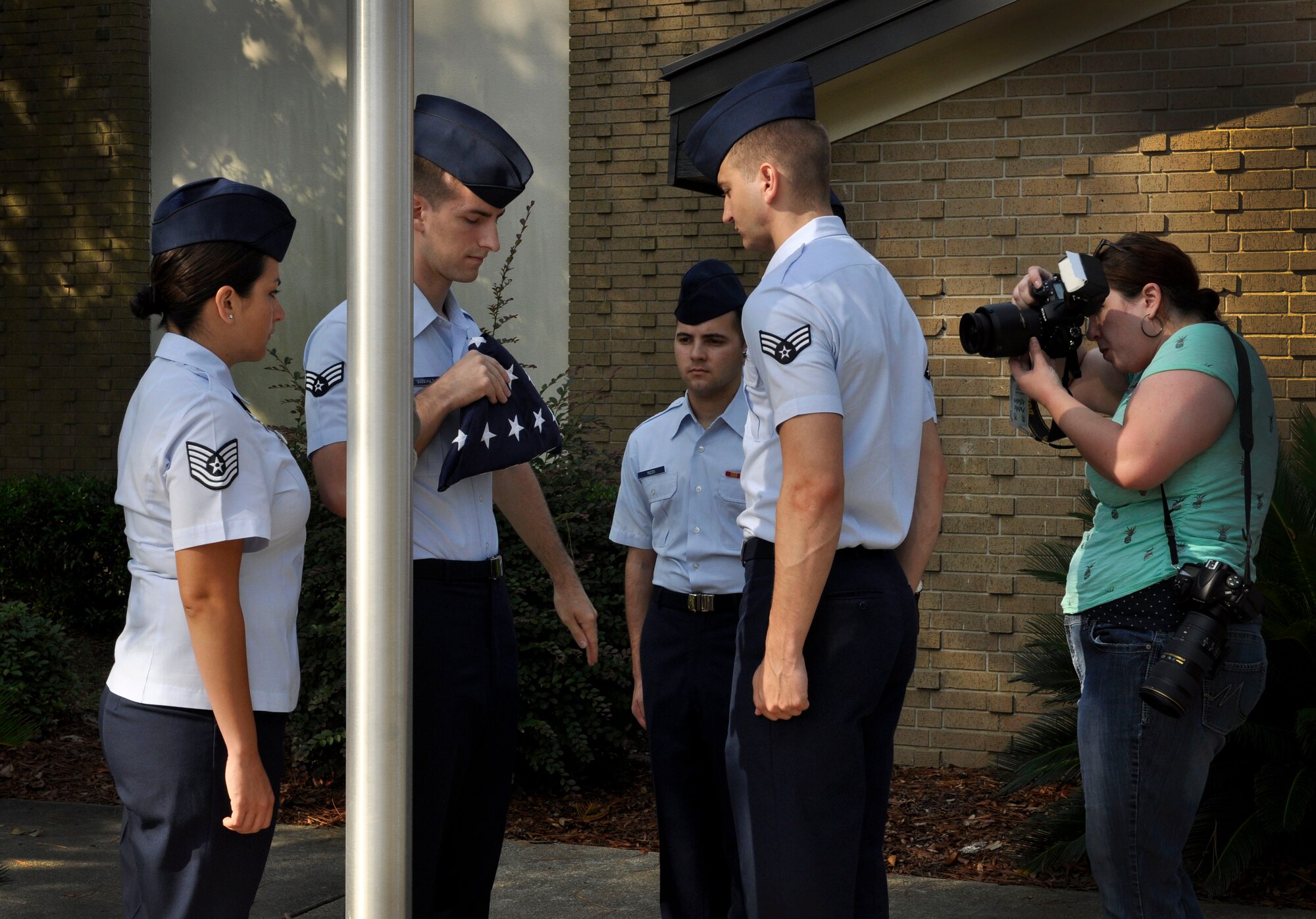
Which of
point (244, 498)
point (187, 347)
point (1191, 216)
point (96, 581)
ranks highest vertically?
point (1191, 216)

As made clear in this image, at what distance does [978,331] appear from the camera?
293 cm

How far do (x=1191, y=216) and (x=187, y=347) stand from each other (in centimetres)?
473

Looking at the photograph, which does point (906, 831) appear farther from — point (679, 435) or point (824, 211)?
point (824, 211)

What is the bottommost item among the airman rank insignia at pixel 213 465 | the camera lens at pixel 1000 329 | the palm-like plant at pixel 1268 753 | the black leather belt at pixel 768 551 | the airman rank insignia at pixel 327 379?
the palm-like plant at pixel 1268 753

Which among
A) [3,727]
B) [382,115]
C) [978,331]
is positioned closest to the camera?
[382,115]

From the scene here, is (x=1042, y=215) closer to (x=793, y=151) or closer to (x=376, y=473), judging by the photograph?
(x=793, y=151)

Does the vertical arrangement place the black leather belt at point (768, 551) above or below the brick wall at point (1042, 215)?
below

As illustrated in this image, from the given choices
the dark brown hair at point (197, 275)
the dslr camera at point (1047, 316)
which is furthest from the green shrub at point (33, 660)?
the dslr camera at point (1047, 316)

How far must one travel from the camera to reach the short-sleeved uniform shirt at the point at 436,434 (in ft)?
8.82

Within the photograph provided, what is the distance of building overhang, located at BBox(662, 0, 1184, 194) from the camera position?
5.62m

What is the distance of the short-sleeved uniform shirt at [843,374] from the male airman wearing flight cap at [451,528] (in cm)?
60

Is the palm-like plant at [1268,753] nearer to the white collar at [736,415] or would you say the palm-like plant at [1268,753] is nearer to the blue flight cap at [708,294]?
the white collar at [736,415]

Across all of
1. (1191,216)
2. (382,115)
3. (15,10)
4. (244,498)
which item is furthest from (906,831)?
(15,10)

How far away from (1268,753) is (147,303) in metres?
3.79
